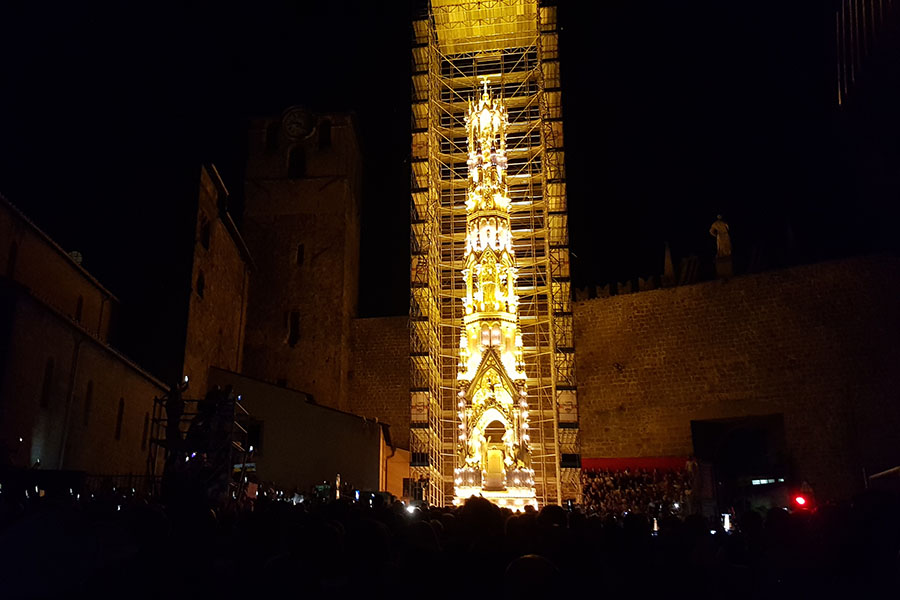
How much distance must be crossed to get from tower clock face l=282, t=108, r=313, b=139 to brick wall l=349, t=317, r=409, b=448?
889 cm

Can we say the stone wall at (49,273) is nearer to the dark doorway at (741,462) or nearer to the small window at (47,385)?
the small window at (47,385)

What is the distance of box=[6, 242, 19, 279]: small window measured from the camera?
60.7 ft

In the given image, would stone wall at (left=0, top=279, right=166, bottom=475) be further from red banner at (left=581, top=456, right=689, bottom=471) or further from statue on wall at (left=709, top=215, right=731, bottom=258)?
statue on wall at (left=709, top=215, right=731, bottom=258)

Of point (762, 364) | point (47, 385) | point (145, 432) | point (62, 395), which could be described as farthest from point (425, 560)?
point (762, 364)

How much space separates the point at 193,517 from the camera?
20.4ft

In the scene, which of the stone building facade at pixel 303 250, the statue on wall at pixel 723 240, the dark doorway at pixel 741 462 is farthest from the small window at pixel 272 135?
the dark doorway at pixel 741 462

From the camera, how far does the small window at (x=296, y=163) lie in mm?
33125

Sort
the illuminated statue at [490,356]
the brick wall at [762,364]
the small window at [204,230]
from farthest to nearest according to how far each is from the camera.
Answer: the small window at [204,230], the brick wall at [762,364], the illuminated statue at [490,356]

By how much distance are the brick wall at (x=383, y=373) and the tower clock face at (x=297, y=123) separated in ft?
29.2

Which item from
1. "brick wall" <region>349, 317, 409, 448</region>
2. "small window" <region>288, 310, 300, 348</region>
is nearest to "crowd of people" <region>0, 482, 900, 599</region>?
"brick wall" <region>349, 317, 409, 448</region>

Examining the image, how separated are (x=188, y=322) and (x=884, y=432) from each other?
22.0 metres

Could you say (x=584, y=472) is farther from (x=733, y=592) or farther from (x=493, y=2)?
(x=733, y=592)

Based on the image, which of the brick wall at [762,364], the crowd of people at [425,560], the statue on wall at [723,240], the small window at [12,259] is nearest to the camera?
the crowd of people at [425,560]

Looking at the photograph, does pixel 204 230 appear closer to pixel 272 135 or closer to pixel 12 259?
pixel 12 259
